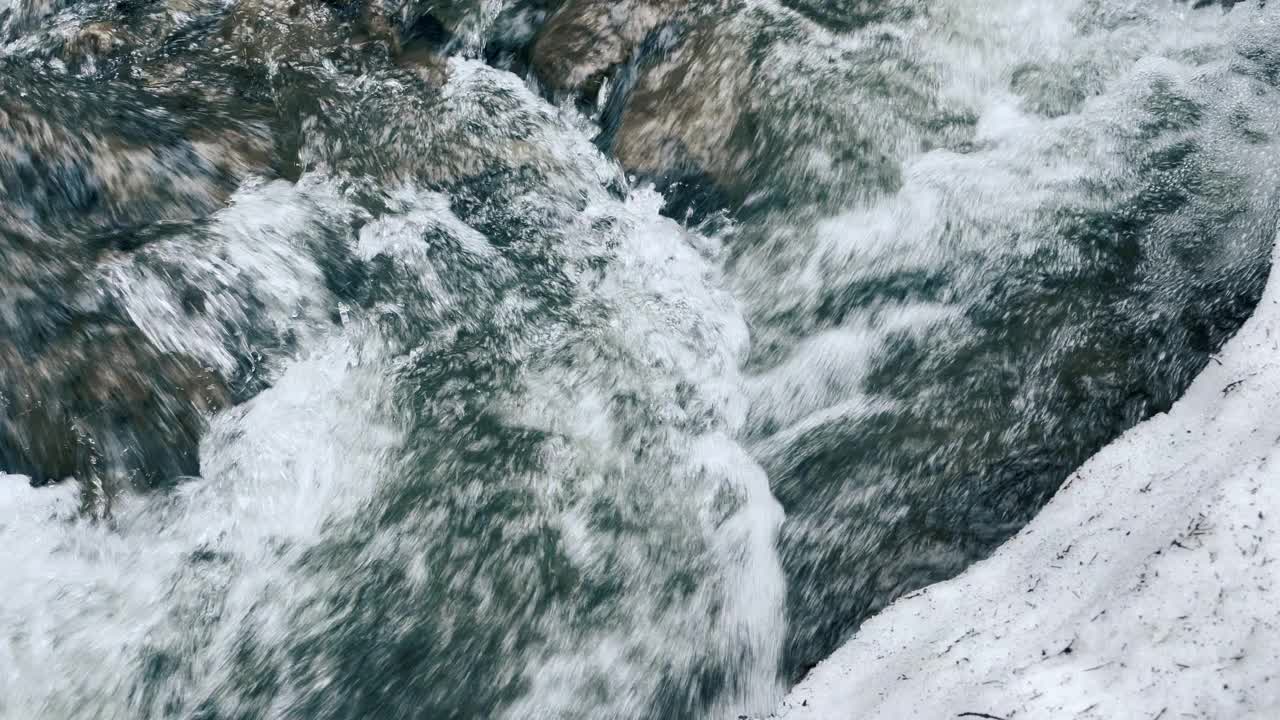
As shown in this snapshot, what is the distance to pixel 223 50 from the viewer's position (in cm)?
573

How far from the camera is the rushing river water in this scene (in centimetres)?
340

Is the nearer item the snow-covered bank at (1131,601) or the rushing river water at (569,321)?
the snow-covered bank at (1131,601)

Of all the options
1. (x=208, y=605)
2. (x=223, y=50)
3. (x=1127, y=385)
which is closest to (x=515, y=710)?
(x=208, y=605)

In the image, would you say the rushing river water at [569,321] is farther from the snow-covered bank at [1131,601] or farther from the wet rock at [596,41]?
the snow-covered bank at [1131,601]

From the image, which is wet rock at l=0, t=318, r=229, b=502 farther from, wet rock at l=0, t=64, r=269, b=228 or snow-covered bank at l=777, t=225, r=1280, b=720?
snow-covered bank at l=777, t=225, r=1280, b=720

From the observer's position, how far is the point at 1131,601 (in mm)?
2043

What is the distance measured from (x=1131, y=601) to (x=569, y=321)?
3.08 m

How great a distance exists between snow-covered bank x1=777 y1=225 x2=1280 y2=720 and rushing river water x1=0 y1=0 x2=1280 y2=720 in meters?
0.62

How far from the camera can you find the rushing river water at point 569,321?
3.40 m

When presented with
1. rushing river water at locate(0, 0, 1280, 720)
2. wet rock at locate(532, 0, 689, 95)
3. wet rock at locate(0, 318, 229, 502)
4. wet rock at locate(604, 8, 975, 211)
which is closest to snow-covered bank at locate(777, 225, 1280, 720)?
rushing river water at locate(0, 0, 1280, 720)

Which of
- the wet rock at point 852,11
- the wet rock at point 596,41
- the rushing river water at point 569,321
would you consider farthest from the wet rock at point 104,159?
the wet rock at point 852,11

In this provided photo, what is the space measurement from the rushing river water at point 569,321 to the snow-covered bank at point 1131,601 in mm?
624

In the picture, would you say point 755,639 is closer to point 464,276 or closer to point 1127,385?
point 1127,385

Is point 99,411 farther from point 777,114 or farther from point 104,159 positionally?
point 777,114
